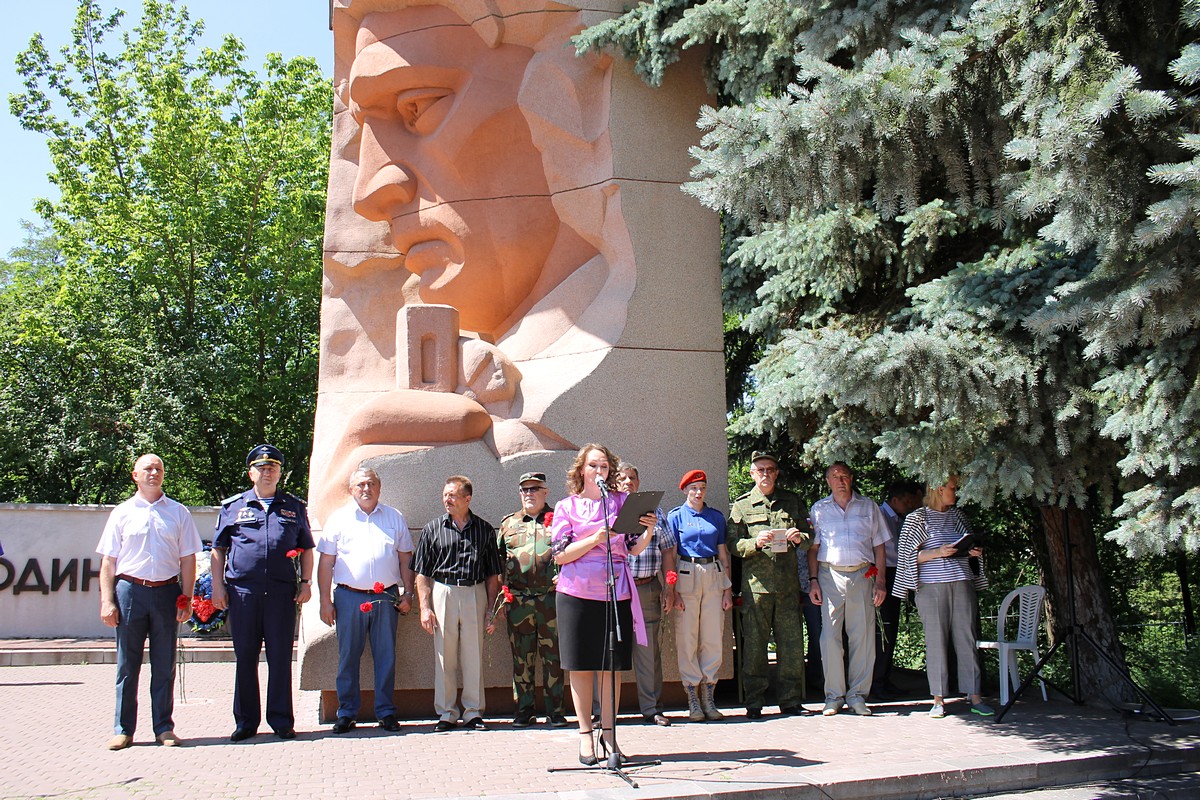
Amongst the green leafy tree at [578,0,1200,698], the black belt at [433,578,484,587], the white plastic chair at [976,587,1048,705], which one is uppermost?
the green leafy tree at [578,0,1200,698]

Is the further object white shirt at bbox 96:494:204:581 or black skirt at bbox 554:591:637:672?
white shirt at bbox 96:494:204:581

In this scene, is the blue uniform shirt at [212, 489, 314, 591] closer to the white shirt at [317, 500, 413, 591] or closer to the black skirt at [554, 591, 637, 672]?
the white shirt at [317, 500, 413, 591]

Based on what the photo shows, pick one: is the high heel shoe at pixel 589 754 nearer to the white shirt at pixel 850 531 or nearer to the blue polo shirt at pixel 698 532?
the blue polo shirt at pixel 698 532

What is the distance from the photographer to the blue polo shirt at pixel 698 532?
22.2 ft

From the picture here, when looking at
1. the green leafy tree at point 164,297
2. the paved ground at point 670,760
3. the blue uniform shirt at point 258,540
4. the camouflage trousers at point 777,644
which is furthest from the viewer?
the green leafy tree at point 164,297

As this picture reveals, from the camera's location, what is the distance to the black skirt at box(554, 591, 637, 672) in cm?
514

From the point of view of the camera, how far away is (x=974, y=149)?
5297 millimetres

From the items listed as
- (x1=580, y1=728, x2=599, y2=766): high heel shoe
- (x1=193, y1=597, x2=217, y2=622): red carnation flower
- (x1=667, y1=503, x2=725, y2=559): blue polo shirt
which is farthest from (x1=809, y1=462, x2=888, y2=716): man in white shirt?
(x1=193, y1=597, x2=217, y2=622): red carnation flower

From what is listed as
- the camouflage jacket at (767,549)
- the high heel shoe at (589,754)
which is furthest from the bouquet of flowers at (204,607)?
the camouflage jacket at (767,549)

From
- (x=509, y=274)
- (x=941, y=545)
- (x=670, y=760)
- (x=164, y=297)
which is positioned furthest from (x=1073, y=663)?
(x=164, y=297)

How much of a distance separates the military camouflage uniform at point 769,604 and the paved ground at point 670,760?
266 millimetres

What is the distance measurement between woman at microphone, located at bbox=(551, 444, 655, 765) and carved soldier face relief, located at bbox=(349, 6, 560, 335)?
11.6ft

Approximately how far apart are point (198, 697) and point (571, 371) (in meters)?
3.86

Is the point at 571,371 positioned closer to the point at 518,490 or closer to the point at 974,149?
the point at 518,490
